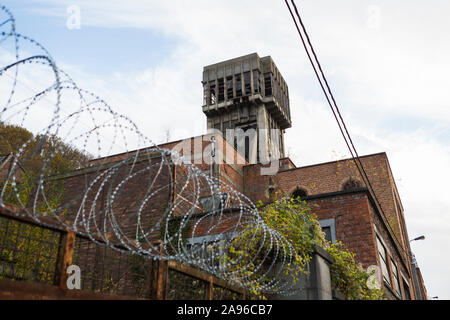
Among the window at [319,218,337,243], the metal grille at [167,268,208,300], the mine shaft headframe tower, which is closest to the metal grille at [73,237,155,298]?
the metal grille at [167,268,208,300]

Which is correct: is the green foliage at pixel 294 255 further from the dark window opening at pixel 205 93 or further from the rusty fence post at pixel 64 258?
the dark window opening at pixel 205 93

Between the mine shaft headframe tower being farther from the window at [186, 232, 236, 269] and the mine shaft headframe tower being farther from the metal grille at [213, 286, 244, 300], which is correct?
the metal grille at [213, 286, 244, 300]

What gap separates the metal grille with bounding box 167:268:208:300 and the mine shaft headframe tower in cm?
3011

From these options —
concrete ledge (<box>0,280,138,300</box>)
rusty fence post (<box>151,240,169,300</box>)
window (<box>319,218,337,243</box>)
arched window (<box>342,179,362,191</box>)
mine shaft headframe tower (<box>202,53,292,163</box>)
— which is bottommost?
concrete ledge (<box>0,280,138,300</box>)

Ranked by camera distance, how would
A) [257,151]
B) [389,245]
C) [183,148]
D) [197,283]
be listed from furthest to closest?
1. [257,151]
2. [183,148]
3. [389,245]
4. [197,283]

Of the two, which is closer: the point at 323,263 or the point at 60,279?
the point at 60,279

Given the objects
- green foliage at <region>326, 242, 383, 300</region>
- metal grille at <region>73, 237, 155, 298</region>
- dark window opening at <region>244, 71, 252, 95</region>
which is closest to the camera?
green foliage at <region>326, 242, 383, 300</region>

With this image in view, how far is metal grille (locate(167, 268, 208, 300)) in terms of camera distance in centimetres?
545

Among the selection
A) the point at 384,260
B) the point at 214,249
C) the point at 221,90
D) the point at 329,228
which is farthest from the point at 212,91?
the point at 214,249
